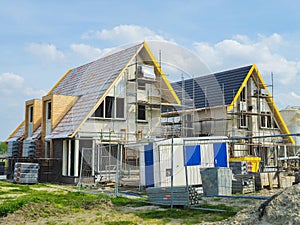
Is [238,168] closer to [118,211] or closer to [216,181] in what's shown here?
A: [216,181]

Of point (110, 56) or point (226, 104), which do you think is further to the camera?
point (226, 104)

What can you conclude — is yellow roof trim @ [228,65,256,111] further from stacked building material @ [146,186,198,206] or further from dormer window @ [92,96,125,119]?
stacked building material @ [146,186,198,206]

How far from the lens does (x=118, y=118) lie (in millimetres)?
19672

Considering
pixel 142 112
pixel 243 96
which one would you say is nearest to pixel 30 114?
pixel 142 112

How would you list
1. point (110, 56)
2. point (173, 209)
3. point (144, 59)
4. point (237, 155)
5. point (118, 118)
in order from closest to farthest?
point (173, 209) < point (118, 118) < point (144, 59) < point (110, 56) < point (237, 155)

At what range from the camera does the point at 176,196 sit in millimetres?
10039

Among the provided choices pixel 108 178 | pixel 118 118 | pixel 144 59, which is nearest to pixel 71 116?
pixel 118 118

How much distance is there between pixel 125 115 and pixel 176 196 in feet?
34.1

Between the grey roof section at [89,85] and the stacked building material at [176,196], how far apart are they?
847 centimetres

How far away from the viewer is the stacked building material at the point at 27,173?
59.3 feet

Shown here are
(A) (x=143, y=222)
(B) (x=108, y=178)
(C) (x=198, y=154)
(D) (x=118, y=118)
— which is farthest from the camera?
(D) (x=118, y=118)

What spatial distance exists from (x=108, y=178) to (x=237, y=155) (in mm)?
10255

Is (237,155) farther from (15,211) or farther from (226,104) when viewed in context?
(15,211)

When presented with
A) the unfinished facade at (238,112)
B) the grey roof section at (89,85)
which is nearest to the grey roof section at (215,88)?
the unfinished facade at (238,112)
